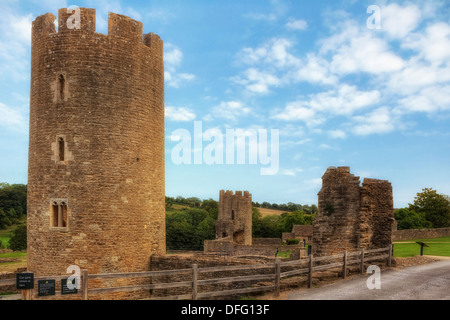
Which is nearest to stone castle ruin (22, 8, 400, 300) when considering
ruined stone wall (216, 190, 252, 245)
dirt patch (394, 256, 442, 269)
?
dirt patch (394, 256, 442, 269)

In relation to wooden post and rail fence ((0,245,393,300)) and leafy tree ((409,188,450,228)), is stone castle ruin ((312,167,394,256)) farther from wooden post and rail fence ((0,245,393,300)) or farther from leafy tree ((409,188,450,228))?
leafy tree ((409,188,450,228))

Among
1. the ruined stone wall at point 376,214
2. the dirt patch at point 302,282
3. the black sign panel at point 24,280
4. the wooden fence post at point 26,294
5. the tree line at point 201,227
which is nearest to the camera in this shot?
the black sign panel at point 24,280

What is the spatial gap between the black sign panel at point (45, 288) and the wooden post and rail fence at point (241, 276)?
0.58 ft

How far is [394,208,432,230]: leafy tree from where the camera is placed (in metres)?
58.9

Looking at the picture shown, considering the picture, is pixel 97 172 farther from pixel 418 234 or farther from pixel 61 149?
pixel 418 234

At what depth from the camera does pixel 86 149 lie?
57.0 ft

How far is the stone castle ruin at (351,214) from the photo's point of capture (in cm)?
1727

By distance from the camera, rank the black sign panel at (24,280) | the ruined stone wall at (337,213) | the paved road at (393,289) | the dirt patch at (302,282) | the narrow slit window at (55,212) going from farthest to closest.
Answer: the narrow slit window at (55,212) < the ruined stone wall at (337,213) < the dirt patch at (302,282) < the paved road at (393,289) < the black sign panel at (24,280)

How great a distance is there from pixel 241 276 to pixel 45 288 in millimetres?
5755

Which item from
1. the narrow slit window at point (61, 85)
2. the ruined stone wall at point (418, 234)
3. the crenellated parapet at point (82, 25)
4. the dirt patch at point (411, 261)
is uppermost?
the crenellated parapet at point (82, 25)
